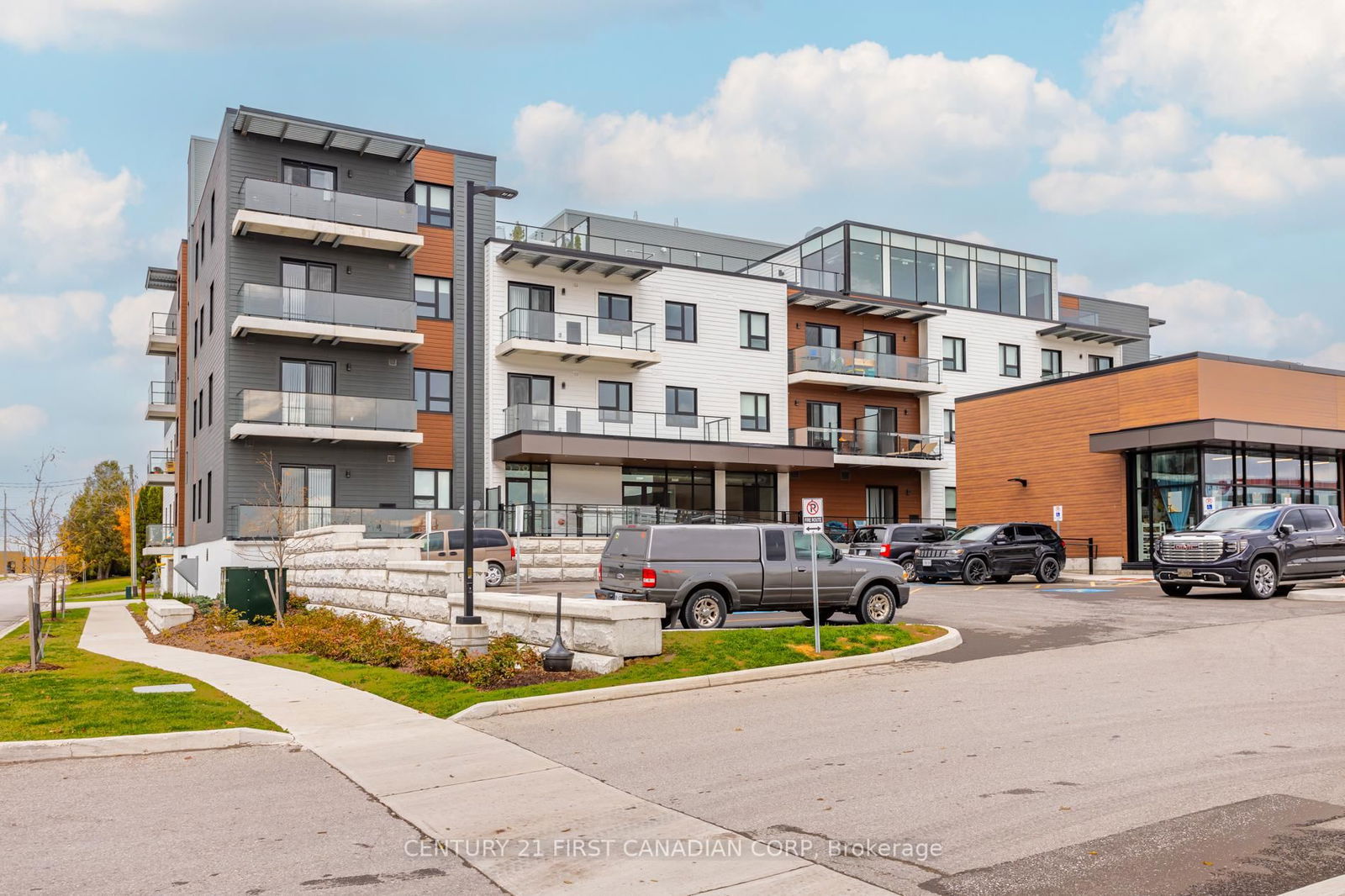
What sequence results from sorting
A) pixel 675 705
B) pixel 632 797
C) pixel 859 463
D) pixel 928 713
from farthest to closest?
pixel 859 463 → pixel 675 705 → pixel 928 713 → pixel 632 797

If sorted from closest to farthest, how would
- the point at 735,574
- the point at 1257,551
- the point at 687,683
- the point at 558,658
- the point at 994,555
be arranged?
the point at 687,683
the point at 558,658
the point at 735,574
the point at 1257,551
the point at 994,555

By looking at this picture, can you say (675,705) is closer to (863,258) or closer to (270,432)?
(270,432)

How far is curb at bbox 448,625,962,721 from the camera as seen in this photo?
11.9 m

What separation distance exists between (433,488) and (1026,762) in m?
32.1

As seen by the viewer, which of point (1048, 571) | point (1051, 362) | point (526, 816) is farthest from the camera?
point (1051, 362)

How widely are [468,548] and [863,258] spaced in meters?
37.7

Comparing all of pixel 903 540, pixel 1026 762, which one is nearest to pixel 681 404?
pixel 903 540

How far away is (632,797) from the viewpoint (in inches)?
317

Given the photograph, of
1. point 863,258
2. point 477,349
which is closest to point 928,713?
point 477,349

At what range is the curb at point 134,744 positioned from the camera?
9.87 m

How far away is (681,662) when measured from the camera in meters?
13.7

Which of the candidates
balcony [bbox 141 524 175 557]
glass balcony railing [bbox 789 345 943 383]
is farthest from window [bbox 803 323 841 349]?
balcony [bbox 141 524 175 557]

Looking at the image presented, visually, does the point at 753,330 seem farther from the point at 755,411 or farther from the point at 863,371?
the point at 863,371

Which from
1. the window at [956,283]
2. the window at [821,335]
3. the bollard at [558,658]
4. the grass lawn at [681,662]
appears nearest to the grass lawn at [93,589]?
the window at [821,335]
